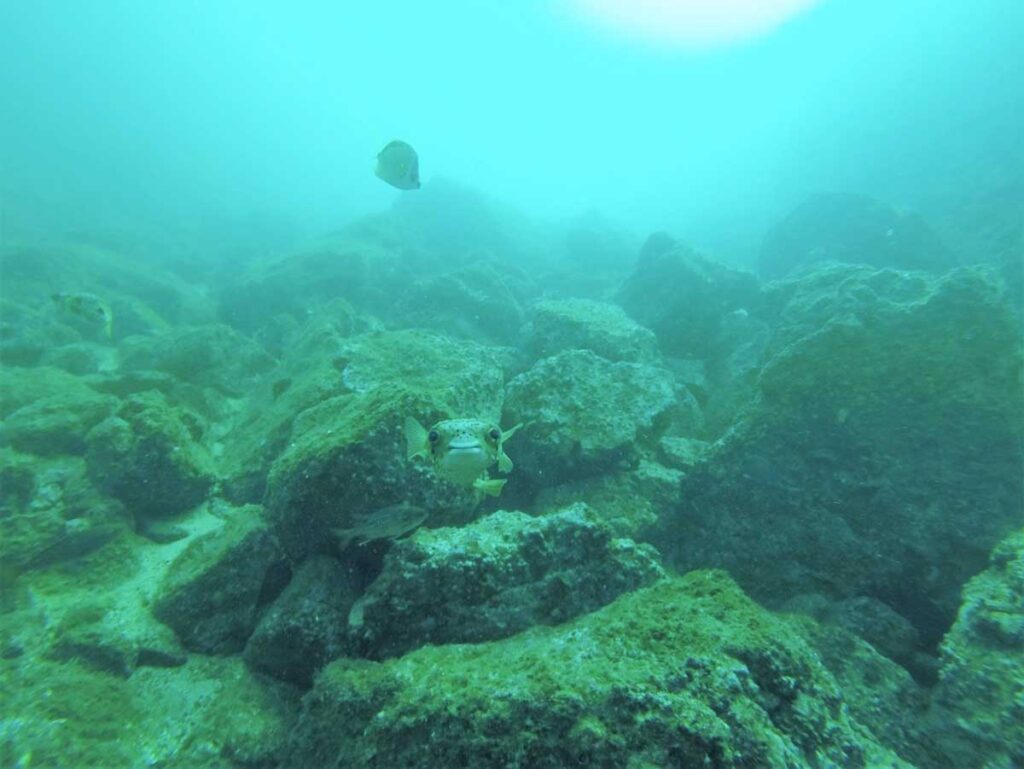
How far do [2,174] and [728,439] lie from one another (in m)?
67.7

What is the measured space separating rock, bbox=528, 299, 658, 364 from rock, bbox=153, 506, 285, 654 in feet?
21.6

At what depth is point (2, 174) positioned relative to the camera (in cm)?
4428

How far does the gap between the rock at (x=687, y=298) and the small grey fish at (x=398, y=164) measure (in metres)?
7.85

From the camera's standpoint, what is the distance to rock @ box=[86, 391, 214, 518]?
5.63m

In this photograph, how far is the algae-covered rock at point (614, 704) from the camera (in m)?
1.98

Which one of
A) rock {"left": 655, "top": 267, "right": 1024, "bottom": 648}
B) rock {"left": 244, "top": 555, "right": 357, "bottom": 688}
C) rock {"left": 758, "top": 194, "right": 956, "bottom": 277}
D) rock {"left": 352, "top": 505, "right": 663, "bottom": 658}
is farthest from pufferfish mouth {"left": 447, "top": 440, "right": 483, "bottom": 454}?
rock {"left": 758, "top": 194, "right": 956, "bottom": 277}

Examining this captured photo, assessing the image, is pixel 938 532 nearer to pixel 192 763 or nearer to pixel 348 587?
pixel 348 587

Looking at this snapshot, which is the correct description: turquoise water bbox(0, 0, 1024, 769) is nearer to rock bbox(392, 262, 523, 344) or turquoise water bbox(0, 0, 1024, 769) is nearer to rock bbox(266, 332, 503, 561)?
rock bbox(266, 332, 503, 561)

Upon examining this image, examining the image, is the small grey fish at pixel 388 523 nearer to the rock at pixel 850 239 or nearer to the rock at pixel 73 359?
the rock at pixel 73 359

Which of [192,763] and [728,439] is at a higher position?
[728,439]

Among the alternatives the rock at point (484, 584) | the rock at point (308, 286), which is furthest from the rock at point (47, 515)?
the rock at point (308, 286)

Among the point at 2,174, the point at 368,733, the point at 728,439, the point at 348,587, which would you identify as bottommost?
the point at 2,174

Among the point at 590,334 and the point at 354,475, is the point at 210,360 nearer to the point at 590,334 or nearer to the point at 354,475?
the point at 354,475

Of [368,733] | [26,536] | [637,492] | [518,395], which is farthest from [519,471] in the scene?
[26,536]
